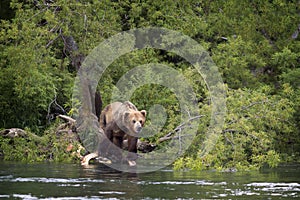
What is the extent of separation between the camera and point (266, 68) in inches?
879

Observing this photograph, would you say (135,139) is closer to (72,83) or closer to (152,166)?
(152,166)

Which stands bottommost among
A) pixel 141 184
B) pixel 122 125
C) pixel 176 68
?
pixel 141 184

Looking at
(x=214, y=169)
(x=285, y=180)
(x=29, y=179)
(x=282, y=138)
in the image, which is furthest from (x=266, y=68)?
(x=29, y=179)

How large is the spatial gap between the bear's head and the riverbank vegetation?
1.28m

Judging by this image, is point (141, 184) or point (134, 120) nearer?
point (141, 184)

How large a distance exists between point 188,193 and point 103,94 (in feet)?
27.2

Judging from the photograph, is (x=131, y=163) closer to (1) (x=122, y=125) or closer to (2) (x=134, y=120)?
(1) (x=122, y=125)

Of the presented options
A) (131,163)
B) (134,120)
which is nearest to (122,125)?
(134,120)

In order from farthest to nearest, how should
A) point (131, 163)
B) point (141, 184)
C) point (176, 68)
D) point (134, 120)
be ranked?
point (176, 68) → point (131, 163) → point (134, 120) → point (141, 184)

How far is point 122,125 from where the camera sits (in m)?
15.2

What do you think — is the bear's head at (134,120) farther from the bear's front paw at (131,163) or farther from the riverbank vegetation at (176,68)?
the riverbank vegetation at (176,68)

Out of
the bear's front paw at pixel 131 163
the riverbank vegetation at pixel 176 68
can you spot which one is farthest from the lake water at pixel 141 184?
the riverbank vegetation at pixel 176 68

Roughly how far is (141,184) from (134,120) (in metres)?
3.61

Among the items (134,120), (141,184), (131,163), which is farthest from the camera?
(131,163)
